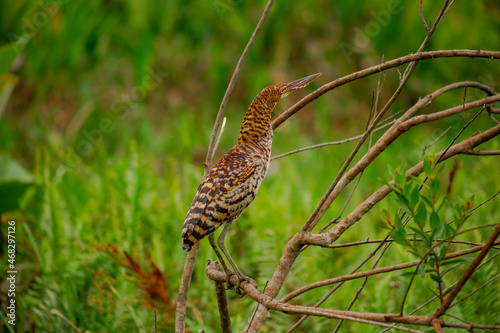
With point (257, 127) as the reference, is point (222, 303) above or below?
below

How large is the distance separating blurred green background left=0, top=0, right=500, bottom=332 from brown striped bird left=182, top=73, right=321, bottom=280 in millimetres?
903

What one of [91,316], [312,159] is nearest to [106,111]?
[312,159]

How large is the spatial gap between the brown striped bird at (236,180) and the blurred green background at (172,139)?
0.90 meters

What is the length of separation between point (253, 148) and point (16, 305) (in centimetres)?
188

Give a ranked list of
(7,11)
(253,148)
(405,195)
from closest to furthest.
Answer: (405,195) < (253,148) < (7,11)

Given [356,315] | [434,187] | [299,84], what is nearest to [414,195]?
[434,187]

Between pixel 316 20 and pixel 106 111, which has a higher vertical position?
pixel 316 20

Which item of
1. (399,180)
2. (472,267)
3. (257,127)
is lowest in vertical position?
(472,267)

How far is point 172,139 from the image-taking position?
561 cm

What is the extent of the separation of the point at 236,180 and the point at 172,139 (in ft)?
13.2

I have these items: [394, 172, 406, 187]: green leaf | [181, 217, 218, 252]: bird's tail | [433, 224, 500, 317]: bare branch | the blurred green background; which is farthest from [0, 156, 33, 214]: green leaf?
[433, 224, 500, 317]: bare branch

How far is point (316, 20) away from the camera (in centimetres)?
659

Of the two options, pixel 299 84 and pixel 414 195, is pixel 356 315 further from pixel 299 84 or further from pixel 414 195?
pixel 299 84

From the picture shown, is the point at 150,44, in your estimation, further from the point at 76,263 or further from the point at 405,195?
the point at 405,195
